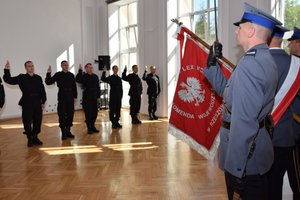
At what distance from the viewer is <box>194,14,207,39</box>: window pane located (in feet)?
31.3

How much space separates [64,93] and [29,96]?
2.96ft

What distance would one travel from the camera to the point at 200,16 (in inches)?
380

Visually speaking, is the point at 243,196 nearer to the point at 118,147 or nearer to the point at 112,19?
the point at 118,147

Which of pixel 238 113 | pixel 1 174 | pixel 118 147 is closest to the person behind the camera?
pixel 238 113

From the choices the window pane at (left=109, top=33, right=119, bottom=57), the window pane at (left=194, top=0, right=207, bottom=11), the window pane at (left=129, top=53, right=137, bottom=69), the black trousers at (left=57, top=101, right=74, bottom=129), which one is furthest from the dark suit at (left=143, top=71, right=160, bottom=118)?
the window pane at (left=109, top=33, right=119, bottom=57)

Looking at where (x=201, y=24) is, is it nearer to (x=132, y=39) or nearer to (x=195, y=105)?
(x=132, y=39)

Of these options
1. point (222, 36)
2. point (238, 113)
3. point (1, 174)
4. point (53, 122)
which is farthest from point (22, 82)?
point (238, 113)

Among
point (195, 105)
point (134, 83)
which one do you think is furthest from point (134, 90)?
point (195, 105)

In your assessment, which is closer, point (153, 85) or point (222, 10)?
point (222, 10)

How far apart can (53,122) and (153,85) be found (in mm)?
3209

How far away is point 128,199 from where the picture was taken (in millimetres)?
3646

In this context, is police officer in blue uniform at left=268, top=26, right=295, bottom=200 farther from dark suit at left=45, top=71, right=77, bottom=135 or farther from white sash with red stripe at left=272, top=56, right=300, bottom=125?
dark suit at left=45, top=71, right=77, bottom=135

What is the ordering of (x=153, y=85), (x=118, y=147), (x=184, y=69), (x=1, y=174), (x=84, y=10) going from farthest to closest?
1. (x=84, y=10)
2. (x=153, y=85)
3. (x=118, y=147)
4. (x=1, y=174)
5. (x=184, y=69)

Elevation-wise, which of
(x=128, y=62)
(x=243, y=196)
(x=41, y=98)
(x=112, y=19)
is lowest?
(x=243, y=196)
